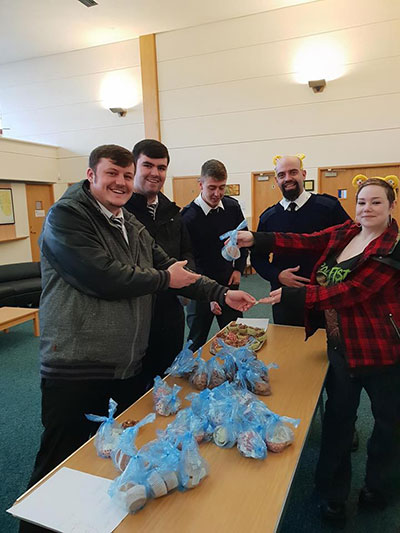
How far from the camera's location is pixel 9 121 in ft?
30.9

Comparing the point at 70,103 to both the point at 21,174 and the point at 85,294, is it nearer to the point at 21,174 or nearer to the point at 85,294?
the point at 21,174

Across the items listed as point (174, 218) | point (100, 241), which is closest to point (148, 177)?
point (174, 218)

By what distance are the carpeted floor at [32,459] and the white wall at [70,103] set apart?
20.0 feet

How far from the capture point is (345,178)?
7008 mm

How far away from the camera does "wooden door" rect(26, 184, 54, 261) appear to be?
339 inches

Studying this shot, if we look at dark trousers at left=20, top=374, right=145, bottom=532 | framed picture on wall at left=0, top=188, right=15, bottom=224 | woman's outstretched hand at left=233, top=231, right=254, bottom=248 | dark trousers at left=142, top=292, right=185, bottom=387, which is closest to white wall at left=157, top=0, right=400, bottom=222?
framed picture on wall at left=0, top=188, right=15, bottom=224

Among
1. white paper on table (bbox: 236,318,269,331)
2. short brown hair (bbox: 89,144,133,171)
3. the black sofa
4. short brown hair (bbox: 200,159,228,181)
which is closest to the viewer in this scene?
short brown hair (bbox: 89,144,133,171)

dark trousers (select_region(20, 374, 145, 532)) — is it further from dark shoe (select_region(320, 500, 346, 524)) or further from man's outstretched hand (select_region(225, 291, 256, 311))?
dark shoe (select_region(320, 500, 346, 524))

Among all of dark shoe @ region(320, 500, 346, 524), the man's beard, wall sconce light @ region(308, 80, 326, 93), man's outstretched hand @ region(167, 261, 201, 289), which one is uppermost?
wall sconce light @ region(308, 80, 326, 93)

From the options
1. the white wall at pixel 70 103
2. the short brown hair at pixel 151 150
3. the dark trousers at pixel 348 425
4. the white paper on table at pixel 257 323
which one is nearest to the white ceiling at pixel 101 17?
the white wall at pixel 70 103

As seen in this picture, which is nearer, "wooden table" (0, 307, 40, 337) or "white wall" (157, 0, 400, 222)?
"wooden table" (0, 307, 40, 337)

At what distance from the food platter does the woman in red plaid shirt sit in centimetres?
33

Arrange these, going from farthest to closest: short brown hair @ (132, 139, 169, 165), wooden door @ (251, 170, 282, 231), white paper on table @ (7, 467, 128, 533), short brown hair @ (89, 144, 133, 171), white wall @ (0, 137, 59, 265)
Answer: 1. white wall @ (0, 137, 59, 265)
2. wooden door @ (251, 170, 282, 231)
3. short brown hair @ (132, 139, 169, 165)
4. short brown hair @ (89, 144, 133, 171)
5. white paper on table @ (7, 467, 128, 533)

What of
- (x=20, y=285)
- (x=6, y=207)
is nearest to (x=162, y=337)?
(x=20, y=285)
